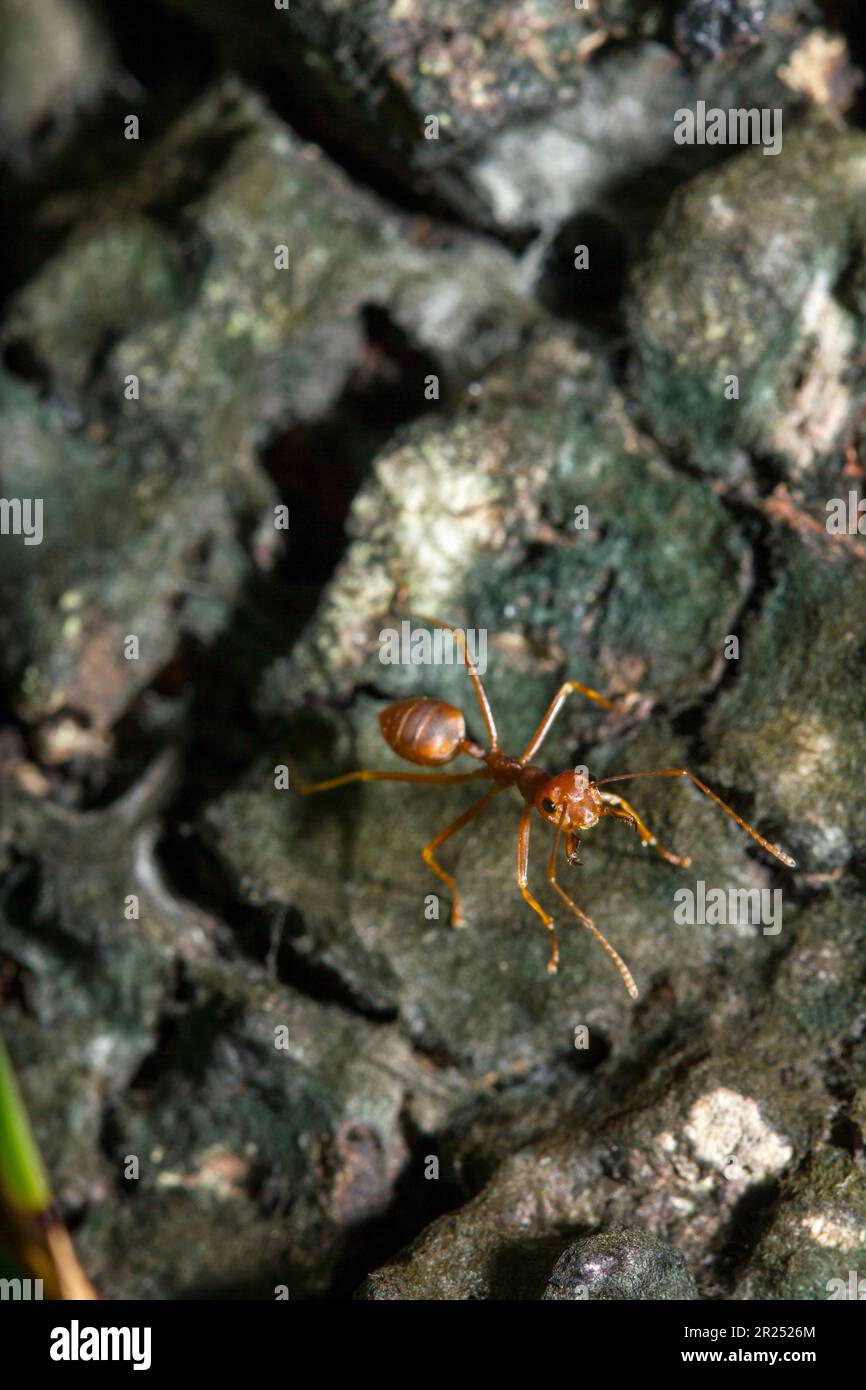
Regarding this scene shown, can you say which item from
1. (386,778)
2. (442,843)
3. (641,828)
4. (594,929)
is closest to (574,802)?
(641,828)

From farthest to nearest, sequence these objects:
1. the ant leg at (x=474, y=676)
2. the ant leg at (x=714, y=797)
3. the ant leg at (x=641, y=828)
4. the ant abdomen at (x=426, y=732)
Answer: the ant leg at (x=474, y=676) → the ant abdomen at (x=426, y=732) → the ant leg at (x=641, y=828) → the ant leg at (x=714, y=797)

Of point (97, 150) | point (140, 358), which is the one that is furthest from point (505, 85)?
point (97, 150)

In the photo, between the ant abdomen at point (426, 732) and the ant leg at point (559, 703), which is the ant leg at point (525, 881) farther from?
the ant abdomen at point (426, 732)

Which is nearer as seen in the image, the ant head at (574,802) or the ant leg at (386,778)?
the ant head at (574,802)

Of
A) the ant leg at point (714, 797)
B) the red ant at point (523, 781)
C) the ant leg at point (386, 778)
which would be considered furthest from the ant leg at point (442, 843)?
the ant leg at point (714, 797)

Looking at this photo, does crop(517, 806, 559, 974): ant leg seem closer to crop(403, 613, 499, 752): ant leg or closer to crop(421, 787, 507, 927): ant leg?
crop(421, 787, 507, 927): ant leg

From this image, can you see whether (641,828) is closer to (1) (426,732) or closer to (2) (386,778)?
(1) (426,732)
